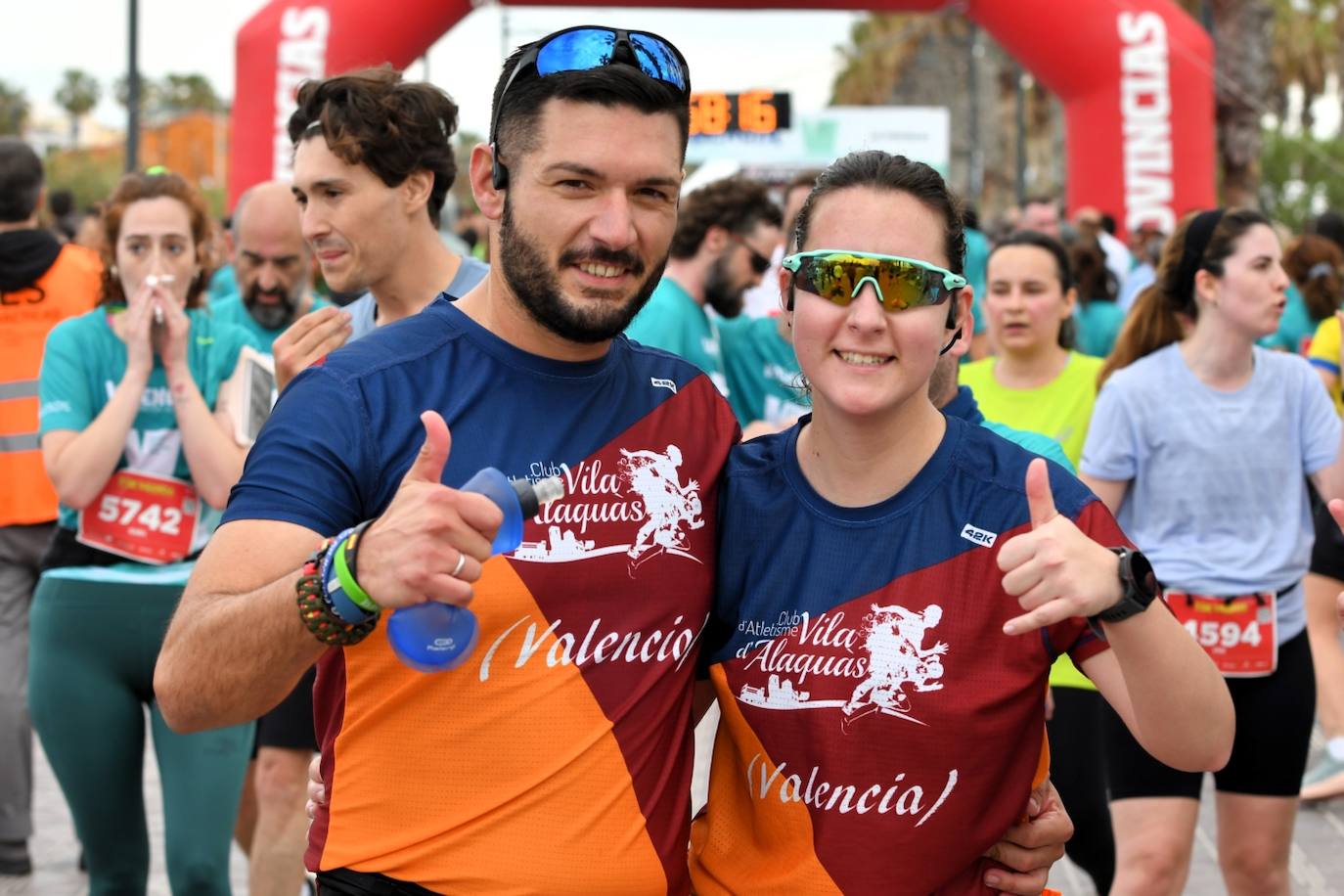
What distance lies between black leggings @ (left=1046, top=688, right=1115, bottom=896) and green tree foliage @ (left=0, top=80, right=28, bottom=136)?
63.5m

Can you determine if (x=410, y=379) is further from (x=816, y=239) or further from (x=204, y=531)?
(x=204, y=531)

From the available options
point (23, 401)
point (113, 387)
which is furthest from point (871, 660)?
point (23, 401)

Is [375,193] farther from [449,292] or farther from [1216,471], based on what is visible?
[1216,471]

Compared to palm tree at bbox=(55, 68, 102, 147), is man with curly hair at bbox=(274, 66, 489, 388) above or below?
below

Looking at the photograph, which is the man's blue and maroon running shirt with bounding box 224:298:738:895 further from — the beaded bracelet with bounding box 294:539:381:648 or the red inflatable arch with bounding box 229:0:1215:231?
the red inflatable arch with bounding box 229:0:1215:231

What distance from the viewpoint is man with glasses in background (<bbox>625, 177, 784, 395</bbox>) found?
6.52 m

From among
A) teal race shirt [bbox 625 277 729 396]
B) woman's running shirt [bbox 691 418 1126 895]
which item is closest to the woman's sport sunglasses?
woman's running shirt [bbox 691 418 1126 895]

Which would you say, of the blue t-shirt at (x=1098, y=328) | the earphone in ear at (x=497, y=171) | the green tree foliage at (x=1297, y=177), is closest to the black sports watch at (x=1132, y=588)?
the earphone in ear at (x=497, y=171)

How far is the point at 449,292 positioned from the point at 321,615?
1.92 meters

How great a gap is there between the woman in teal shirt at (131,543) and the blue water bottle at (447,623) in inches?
97.4

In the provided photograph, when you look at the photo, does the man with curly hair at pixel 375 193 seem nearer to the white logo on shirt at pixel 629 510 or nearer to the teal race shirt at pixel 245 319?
the white logo on shirt at pixel 629 510

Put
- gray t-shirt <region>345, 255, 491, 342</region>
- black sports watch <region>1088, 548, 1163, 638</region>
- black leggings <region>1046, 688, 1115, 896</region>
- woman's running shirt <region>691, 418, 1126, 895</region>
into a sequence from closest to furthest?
black sports watch <region>1088, 548, 1163, 638</region>
woman's running shirt <region>691, 418, 1126, 895</region>
gray t-shirt <region>345, 255, 491, 342</region>
black leggings <region>1046, 688, 1115, 896</region>

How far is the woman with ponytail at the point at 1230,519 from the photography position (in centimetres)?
461

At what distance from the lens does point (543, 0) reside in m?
16.0
